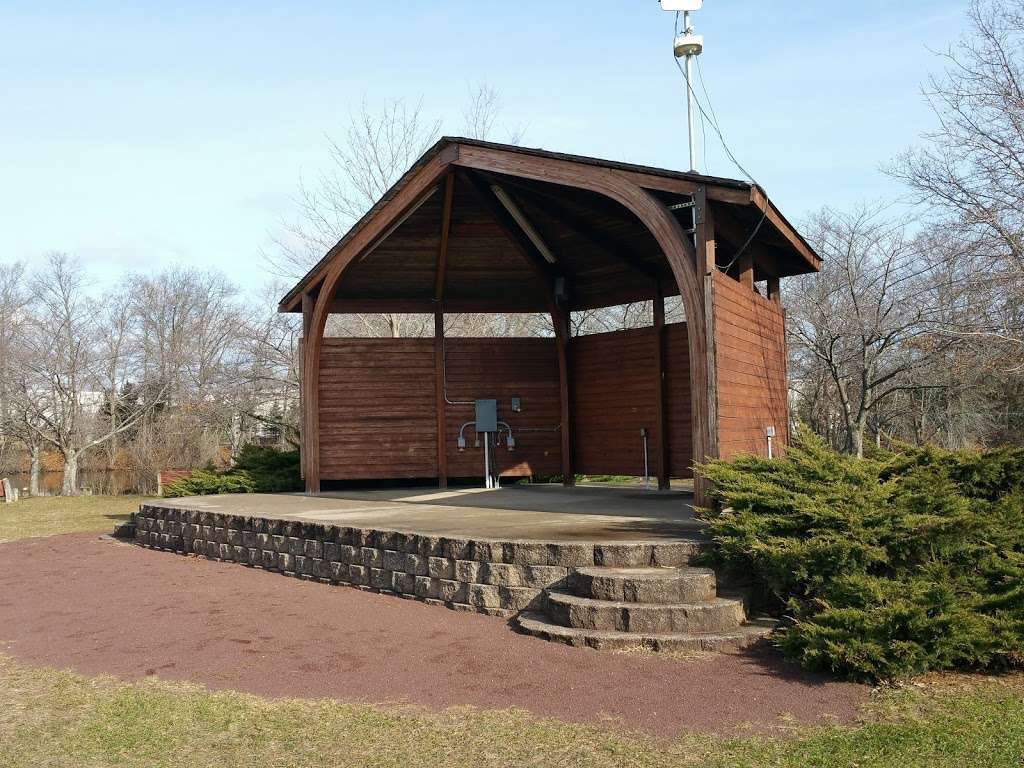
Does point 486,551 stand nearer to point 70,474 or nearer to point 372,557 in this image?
point 372,557

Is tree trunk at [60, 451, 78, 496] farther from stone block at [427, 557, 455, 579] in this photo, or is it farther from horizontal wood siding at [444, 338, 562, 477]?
stone block at [427, 557, 455, 579]

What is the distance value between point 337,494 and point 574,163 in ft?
21.9

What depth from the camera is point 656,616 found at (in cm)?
606

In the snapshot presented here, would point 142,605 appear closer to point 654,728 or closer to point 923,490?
point 654,728

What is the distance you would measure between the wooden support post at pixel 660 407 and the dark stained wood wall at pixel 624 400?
0.06 metres

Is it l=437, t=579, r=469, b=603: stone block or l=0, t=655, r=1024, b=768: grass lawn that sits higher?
l=437, t=579, r=469, b=603: stone block

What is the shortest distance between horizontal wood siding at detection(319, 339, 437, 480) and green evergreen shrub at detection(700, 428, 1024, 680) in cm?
831

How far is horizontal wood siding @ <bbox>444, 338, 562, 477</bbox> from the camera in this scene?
14977 millimetres

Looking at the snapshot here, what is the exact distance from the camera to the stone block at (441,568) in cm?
754

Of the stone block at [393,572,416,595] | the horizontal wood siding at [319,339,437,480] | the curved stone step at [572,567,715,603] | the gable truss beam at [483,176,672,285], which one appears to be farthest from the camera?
the horizontal wood siding at [319,339,437,480]

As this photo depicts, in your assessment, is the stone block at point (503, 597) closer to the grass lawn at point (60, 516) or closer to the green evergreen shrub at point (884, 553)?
the green evergreen shrub at point (884, 553)

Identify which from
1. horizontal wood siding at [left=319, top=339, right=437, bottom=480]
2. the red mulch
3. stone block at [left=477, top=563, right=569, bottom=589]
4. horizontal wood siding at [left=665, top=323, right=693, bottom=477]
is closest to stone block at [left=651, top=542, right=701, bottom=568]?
stone block at [left=477, top=563, right=569, bottom=589]

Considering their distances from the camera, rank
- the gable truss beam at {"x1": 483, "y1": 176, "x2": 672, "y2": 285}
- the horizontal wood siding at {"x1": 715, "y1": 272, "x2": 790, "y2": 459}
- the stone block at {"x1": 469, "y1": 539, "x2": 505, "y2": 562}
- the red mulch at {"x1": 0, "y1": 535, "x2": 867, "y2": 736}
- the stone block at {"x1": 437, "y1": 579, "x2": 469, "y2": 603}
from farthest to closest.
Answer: the gable truss beam at {"x1": 483, "y1": 176, "x2": 672, "y2": 285}
the horizontal wood siding at {"x1": 715, "y1": 272, "x2": 790, "y2": 459}
the stone block at {"x1": 437, "y1": 579, "x2": 469, "y2": 603}
the stone block at {"x1": 469, "y1": 539, "x2": 505, "y2": 562}
the red mulch at {"x1": 0, "y1": 535, "x2": 867, "y2": 736}

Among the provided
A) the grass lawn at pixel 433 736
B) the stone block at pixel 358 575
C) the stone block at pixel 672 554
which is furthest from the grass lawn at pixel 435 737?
the stone block at pixel 358 575
